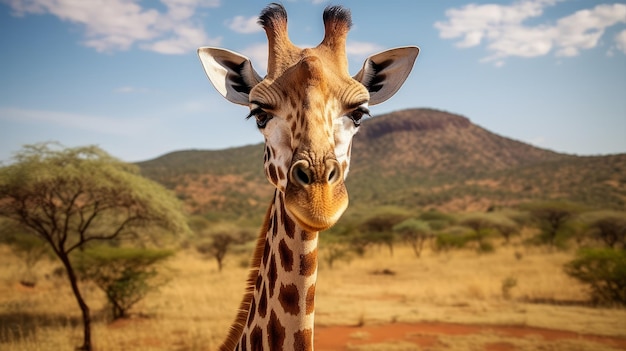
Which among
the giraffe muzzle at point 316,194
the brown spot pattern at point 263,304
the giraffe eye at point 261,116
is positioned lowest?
the brown spot pattern at point 263,304

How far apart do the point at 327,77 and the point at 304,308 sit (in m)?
1.20

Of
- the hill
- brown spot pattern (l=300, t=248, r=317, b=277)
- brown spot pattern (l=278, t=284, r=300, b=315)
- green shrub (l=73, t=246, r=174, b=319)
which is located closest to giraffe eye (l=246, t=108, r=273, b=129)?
brown spot pattern (l=300, t=248, r=317, b=277)

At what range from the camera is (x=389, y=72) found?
9.17ft

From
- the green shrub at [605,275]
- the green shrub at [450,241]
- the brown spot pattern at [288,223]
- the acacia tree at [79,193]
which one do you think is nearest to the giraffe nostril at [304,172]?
the brown spot pattern at [288,223]

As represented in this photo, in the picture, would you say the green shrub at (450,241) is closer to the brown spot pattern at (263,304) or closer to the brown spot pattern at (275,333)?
the brown spot pattern at (263,304)

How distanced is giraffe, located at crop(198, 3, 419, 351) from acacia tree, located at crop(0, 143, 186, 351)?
28.3 feet

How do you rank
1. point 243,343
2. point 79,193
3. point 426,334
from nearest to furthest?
point 243,343 < point 79,193 < point 426,334

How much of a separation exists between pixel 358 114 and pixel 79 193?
10309 mm

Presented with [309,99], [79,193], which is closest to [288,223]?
[309,99]

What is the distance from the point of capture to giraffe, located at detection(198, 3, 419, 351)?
6.06ft

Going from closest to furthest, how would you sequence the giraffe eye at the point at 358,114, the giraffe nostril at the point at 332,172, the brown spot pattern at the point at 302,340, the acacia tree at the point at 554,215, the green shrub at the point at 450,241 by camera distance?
1. the giraffe nostril at the point at 332,172
2. the brown spot pattern at the point at 302,340
3. the giraffe eye at the point at 358,114
4. the acacia tree at the point at 554,215
5. the green shrub at the point at 450,241

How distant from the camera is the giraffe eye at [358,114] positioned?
2.32 metres

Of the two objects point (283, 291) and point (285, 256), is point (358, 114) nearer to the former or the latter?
point (285, 256)

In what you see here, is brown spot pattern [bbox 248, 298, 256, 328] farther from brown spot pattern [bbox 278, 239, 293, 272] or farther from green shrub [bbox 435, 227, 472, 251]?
green shrub [bbox 435, 227, 472, 251]
